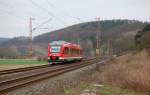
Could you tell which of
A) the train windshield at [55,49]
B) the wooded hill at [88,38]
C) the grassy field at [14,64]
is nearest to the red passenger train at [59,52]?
the train windshield at [55,49]

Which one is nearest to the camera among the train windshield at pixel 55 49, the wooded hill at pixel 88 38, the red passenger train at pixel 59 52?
the red passenger train at pixel 59 52

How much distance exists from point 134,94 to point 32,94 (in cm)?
422

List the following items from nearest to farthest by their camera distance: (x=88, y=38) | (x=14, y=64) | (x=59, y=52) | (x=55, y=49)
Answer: (x=14, y=64), (x=59, y=52), (x=55, y=49), (x=88, y=38)

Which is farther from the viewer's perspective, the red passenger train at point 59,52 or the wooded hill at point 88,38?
the wooded hill at point 88,38

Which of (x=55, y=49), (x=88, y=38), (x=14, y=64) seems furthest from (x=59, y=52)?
(x=88, y=38)

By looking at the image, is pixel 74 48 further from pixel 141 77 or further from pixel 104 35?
pixel 104 35

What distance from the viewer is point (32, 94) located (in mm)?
13391

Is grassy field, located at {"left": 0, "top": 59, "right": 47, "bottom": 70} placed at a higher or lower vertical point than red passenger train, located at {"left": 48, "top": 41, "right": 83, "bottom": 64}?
lower

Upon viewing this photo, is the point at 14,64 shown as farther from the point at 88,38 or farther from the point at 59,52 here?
the point at 88,38

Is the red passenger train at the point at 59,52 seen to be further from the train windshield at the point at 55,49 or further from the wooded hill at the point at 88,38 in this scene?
the wooded hill at the point at 88,38

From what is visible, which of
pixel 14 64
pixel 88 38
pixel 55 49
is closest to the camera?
pixel 14 64

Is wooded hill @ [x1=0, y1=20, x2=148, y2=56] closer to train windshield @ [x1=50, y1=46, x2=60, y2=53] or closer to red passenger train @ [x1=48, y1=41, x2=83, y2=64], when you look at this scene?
→ red passenger train @ [x1=48, y1=41, x2=83, y2=64]

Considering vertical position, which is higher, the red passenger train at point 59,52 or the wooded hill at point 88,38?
the wooded hill at point 88,38

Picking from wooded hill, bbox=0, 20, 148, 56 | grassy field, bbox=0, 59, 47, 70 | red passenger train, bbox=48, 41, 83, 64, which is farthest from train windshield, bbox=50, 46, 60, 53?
wooded hill, bbox=0, 20, 148, 56
